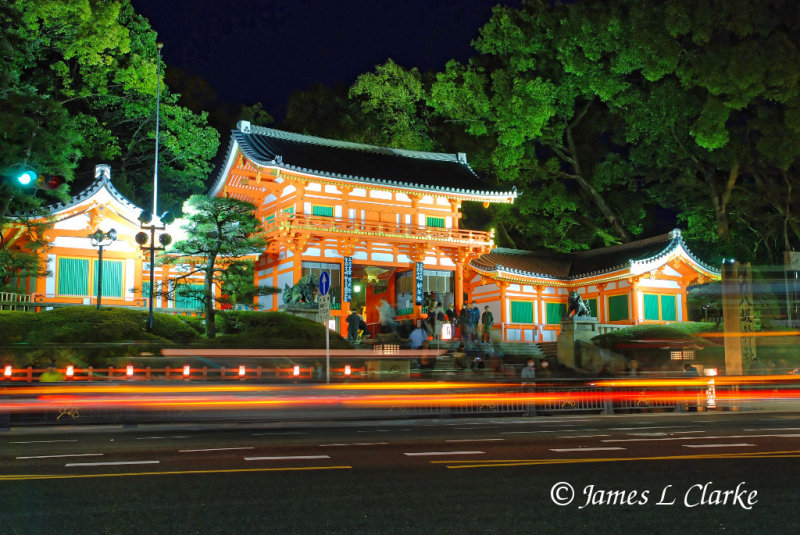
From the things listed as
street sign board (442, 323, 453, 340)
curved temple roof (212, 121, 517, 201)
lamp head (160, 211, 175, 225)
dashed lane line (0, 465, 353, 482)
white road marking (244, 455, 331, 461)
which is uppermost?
curved temple roof (212, 121, 517, 201)

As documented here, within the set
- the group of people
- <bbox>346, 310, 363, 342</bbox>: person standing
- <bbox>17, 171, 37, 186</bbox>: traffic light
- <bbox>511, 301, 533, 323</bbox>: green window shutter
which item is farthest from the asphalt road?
<bbox>511, 301, 533, 323</bbox>: green window shutter

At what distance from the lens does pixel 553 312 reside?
4191 cm

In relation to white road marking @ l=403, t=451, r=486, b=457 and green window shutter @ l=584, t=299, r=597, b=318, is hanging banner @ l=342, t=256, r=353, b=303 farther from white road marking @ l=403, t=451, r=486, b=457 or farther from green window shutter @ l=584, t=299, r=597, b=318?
white road marking @ l=403, t=451, r=486, b=457

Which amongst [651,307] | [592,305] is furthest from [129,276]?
[651,307]

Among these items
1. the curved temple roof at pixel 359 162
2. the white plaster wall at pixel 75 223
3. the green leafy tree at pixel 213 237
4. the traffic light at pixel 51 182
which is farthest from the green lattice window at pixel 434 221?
the traffic light at pixel 51 182

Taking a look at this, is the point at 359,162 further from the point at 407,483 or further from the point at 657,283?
the point at 407,483

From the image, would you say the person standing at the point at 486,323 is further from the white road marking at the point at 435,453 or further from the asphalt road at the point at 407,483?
the white road marking at the point at 435,453

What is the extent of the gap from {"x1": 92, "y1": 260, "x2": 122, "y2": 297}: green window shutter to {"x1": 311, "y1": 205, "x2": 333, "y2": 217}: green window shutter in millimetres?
9567

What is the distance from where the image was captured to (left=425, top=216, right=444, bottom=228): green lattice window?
137 ft

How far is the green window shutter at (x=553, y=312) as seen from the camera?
41688mm

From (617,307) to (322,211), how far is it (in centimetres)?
1587

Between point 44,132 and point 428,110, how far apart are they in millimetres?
29395

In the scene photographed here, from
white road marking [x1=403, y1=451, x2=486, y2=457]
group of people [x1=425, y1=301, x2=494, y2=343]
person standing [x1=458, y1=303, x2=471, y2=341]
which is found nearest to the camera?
white road marking [x1=403, y1=451, x2=486, y2=457]

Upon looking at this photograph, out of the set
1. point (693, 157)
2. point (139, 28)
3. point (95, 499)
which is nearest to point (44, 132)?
point (139, 28)
